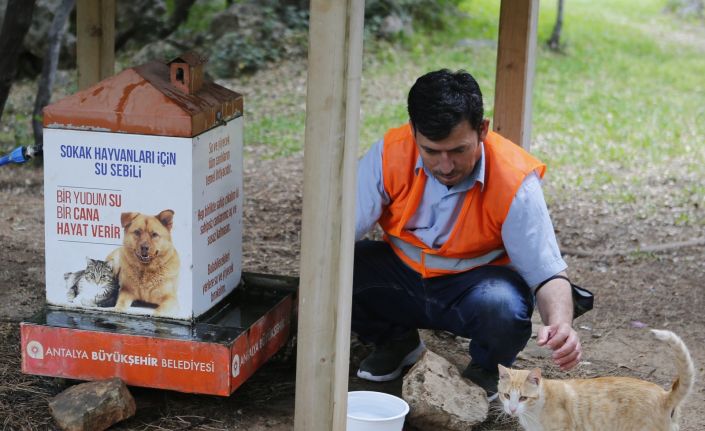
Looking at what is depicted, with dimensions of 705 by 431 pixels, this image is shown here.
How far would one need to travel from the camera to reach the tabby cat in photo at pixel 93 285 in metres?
3.64

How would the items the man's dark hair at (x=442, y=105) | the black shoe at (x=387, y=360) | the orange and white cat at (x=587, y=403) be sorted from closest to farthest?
the orange and white cat at (x=587, y=403) → the man's dark hair at (x=442, y=105) → the black shoe at (x=387, y=360)

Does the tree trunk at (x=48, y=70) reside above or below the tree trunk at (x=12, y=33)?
below

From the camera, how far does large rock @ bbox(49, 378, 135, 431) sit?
3434 millimetres

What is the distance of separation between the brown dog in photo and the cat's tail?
5.62 feet

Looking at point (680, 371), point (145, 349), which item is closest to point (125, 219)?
point (145, 349)

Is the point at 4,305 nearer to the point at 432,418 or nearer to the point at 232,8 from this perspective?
the point at 432,418

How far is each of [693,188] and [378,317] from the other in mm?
4631

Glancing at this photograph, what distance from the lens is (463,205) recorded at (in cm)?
379

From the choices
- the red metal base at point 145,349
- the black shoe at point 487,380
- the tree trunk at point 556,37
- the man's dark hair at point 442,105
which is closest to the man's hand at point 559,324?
the black shoe at point 487,380

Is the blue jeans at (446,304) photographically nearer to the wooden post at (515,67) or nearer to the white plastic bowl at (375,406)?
the white plastic bowl at (375,406)

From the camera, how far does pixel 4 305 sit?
4.93 m

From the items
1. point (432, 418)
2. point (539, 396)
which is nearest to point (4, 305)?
point (432, 418)

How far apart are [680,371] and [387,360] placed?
1347mm

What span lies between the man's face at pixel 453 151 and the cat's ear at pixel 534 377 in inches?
30.6
